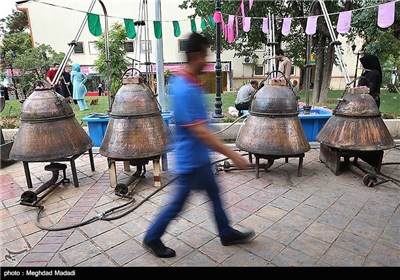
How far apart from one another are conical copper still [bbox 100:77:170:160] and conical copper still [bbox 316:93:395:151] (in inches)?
113

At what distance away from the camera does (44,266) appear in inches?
106

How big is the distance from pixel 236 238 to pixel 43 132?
10.5 ft

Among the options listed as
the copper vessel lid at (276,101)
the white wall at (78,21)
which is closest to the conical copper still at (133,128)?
the copper vessel lid at (276,101)

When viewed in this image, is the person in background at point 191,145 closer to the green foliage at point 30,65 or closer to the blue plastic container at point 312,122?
the blue plastic container at point 312,122

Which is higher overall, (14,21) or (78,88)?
(14,21)

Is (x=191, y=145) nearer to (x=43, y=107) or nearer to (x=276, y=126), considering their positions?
(x=276, y=126)

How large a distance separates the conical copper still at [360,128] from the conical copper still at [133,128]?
287 centimetres

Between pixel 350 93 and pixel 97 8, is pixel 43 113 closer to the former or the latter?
pixel 350 93

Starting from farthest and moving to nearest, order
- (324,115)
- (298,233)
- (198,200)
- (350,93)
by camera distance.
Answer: (324,115) → (350,93) → (198,200) → (298,233)

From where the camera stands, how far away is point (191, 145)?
2.52 meters

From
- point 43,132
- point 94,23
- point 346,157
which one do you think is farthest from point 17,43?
point 346,157

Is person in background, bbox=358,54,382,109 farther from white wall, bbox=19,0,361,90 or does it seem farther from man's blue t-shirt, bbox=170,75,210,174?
white wall, bbox=19,0,361,90

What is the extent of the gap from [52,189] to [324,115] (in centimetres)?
560
